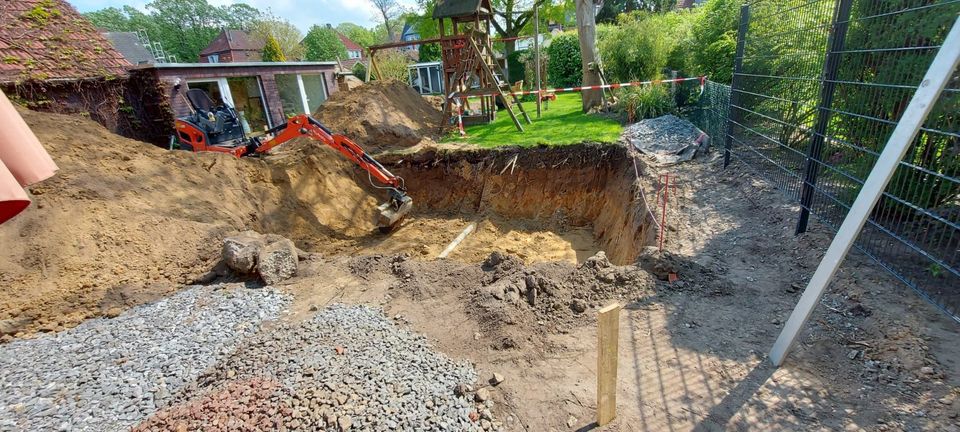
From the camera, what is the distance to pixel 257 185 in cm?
862

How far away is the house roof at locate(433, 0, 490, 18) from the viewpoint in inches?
470

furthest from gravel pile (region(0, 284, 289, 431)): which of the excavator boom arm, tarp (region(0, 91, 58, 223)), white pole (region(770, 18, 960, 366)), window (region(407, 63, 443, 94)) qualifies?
window (region(407, 63, 443, 94))

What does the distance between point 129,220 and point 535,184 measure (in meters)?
7.34

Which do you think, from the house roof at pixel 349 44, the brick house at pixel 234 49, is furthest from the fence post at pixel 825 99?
the house roof at pixel 349 44

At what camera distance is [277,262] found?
16.6 ft

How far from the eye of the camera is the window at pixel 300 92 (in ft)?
54.2

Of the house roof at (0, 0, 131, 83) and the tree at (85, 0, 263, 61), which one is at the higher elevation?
the tree at (85, 0, 263, 61)

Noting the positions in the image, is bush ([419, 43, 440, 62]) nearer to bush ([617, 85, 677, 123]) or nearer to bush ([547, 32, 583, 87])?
bush ([547, 32, 583, 87])

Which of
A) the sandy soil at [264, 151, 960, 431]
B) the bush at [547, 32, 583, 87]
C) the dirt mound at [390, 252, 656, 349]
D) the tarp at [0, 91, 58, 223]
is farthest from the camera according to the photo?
the bush at [547, 32, 583, 87]

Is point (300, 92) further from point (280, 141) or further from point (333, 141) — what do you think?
point (333, 141)

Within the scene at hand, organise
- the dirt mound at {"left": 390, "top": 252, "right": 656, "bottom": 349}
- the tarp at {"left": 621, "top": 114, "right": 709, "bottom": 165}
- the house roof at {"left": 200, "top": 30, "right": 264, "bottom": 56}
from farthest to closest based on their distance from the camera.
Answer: the house roof at {"left": 200, "top": 30, "right": 264, "bottom": 56}
the tarp at {"left": 621, "top": 114, "right": 709, "bottom": 165}
the dirt mound at {"left": 390, "top": 252, "right": 656, "bottom": 349}

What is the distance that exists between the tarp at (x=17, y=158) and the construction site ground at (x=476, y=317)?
2.17 m

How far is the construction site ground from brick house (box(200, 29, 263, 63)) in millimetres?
46739

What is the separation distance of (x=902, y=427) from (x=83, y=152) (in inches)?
400
